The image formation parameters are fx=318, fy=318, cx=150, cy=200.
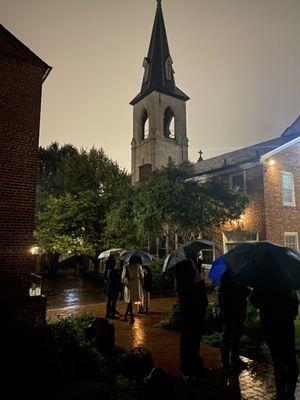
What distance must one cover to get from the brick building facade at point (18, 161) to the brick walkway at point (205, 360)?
1460 mm

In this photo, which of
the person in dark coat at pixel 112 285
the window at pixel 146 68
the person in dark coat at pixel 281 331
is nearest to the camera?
the person in dark coat at pixel 281 331

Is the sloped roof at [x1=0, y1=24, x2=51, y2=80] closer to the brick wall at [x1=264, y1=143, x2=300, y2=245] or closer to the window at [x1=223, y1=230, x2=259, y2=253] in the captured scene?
the window at [x1=223, y1=230, x2=259, y2=253]

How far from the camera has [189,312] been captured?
210 inches

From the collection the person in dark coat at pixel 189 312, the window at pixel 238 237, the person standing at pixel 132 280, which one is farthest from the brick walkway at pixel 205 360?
the window at pixel 238 237

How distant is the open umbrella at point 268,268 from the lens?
432cm

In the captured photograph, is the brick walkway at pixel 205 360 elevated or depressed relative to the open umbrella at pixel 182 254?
depressed

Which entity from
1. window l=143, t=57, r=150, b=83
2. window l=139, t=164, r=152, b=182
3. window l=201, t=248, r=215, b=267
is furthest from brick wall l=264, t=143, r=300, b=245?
window l=143, t=57, r=150, b=83

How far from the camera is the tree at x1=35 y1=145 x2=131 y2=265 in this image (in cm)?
2081

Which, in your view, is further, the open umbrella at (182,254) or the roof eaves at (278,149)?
the roof eaves at (278,149)

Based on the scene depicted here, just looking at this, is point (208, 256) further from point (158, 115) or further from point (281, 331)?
point (158, 115)

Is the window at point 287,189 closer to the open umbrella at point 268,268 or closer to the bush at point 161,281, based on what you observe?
the bush at point 161,281

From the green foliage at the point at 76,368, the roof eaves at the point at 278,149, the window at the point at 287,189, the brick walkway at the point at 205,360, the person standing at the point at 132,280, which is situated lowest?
the brick walkway at the point at 205,360

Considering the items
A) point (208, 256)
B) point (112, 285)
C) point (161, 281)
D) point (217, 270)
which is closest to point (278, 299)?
point (217, 270)

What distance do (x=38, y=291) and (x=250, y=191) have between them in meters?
12.1
